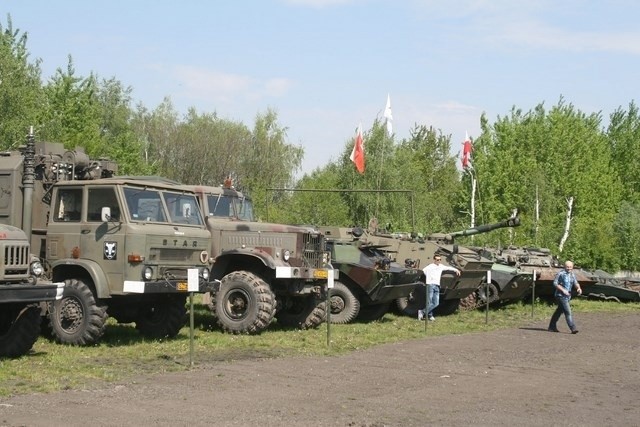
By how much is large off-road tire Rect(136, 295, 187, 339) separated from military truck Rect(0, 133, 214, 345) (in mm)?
267

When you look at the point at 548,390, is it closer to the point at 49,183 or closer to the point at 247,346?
the point at 247,346

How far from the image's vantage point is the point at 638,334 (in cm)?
2055

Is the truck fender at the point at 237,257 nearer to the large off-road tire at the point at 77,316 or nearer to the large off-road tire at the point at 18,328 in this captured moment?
the large off-road tire at the point at 77,316

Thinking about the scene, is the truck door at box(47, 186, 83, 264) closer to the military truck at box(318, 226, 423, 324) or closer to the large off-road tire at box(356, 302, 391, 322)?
the military truck at box(318, 226, 423, 324)

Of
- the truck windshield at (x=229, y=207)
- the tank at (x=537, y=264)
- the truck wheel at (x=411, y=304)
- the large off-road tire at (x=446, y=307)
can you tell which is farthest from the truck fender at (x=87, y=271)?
the tank at (x=537, y=264)

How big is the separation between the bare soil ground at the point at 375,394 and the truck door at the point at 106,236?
2.30 meters

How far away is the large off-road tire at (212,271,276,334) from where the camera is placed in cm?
1691

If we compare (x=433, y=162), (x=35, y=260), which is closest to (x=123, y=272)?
(x=35, y=260)

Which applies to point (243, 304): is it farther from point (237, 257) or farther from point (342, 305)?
point (342, 305)

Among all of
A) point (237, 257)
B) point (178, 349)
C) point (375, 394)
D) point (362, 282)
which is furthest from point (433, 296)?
point (375, 394)

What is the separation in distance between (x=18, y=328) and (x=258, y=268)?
521 cm

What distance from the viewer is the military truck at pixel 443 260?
76.8 ft

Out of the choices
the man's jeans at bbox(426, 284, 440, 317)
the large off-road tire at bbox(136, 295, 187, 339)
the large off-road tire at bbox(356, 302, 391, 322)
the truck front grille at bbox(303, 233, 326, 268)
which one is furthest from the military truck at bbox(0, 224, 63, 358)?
the man's jeans at bbox(426, 284, 440, 317)

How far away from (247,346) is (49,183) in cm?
389
